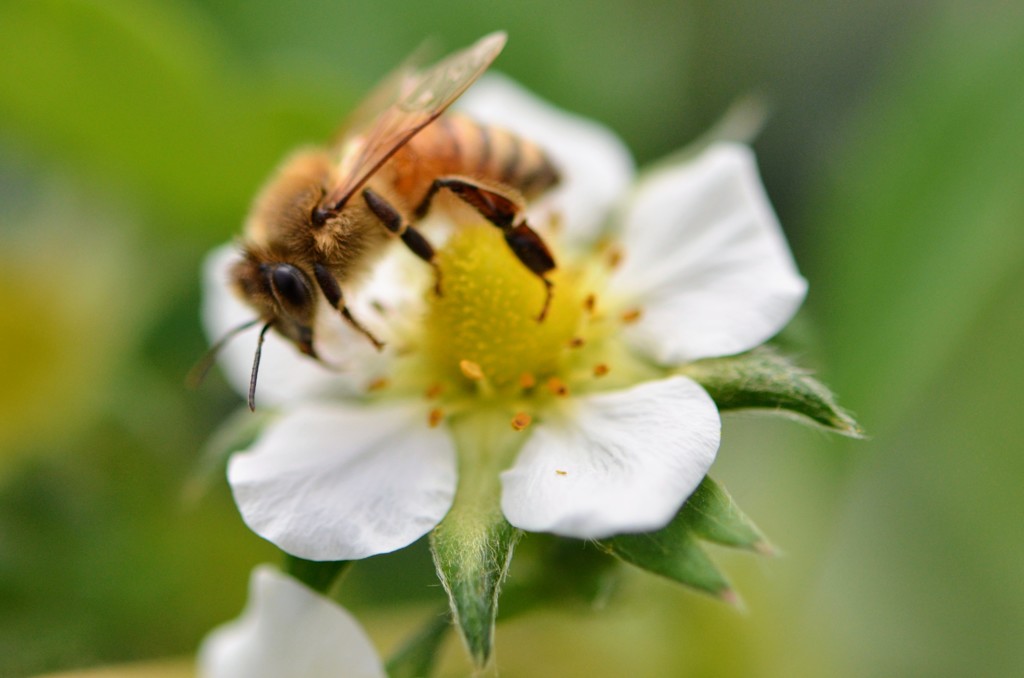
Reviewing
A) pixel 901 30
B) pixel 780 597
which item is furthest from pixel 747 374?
pixel 901 30

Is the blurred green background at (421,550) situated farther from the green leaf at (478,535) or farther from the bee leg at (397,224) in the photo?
the bee leg at (397,224)

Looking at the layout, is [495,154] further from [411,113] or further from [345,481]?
[345,481]

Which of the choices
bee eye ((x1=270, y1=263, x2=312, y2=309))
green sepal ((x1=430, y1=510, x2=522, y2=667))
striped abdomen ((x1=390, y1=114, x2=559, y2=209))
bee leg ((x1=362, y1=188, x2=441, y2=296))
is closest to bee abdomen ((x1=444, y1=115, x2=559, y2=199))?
striped abdomen ((x1=390, y1=114, x2=559, y2=209))

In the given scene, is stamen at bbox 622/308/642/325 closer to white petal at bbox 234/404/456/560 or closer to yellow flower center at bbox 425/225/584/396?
yellow flower center at bbox 425/225/584/396

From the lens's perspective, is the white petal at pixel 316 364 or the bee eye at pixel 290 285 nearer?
the bee eye at pixel 290 285

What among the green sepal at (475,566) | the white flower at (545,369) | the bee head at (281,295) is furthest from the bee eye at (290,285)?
the green sepal at (475,566)

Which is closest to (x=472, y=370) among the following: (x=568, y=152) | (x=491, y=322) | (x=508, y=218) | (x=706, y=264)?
(x=491, y=322)

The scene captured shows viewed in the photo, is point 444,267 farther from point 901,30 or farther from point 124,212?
point 901,30

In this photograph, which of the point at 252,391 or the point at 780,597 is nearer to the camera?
the point at 252,391
